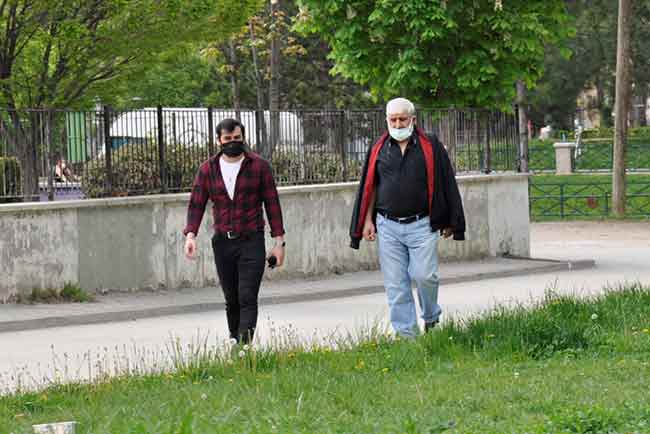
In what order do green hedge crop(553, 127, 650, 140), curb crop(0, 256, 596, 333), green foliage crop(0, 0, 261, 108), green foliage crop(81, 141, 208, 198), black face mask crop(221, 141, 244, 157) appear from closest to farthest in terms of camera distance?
black face mask crop(221, 141, 244, 157) < curb crop(0, 256, 596, 333) < green foliage crop(81, 141, 208, 198) < green foliage crop(0, 0, 261, 108) < green hedge crop(553, 127, 650, 140)

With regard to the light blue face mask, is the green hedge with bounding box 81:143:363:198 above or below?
below

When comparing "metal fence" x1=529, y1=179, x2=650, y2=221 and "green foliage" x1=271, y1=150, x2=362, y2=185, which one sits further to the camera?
"metal fence" x1=529, y1=179, x2=650, y2=221

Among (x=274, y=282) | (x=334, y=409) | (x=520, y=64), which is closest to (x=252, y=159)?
(x=334, y=409)

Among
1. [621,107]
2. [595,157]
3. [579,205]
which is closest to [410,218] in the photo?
[621,107]

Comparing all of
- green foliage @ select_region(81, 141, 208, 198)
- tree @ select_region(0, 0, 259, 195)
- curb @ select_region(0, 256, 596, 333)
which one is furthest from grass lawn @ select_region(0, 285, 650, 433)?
tree @ select_region(0, 0, 259, 195)

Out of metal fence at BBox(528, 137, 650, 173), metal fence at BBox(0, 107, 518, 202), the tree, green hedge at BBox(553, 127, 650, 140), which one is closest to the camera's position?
metal fence at BBox(0, 107, 518, 202)

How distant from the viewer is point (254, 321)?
10.5m

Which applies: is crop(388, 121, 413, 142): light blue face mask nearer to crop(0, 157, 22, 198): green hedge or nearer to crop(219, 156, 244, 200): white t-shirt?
crop(219, 156, 244, 200): white t-shirt

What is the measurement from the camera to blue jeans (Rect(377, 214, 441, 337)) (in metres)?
10.5

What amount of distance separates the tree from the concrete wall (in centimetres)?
69

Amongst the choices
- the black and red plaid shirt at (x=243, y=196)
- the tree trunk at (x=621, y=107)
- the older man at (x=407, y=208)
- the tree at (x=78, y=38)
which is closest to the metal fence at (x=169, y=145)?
the tree at (x=78, y=38)

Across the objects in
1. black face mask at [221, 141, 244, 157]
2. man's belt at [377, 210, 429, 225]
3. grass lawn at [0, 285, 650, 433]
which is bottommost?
grass lawn at [0, 285, 650, 433]

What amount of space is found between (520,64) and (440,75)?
1352 mm

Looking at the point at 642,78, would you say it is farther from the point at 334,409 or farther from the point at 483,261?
the point at 334,409
